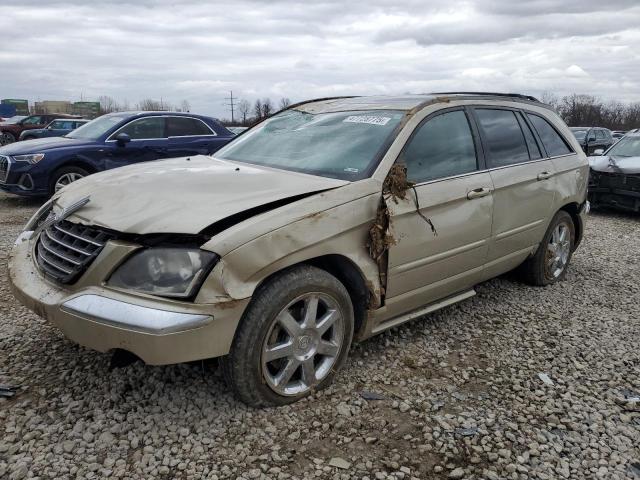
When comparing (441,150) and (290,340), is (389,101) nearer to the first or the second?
(441,150)

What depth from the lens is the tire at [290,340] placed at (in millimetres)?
2551

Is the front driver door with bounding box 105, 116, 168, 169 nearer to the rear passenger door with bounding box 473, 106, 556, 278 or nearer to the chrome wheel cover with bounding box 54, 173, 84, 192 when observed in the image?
the chrome wheel cover with bounding box 54, 173, 84, 192

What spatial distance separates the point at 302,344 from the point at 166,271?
843 millimetres

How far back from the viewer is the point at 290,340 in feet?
8.98

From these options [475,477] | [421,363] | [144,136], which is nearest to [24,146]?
[144,136]

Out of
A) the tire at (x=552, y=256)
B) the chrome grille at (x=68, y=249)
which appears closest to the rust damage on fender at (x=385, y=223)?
the chrome grille at (x=68, y=249)

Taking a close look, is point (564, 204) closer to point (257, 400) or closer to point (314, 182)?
point (314, 182)

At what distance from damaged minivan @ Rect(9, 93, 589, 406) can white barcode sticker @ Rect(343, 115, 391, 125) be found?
1 cm

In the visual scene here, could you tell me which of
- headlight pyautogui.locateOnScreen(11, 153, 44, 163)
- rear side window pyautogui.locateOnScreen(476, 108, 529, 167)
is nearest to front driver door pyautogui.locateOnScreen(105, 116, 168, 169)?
headlight pyautogui.locateOnScreen(11, 153, 44, 163)

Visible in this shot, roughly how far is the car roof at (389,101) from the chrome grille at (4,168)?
573 cm

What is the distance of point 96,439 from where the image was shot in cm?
250

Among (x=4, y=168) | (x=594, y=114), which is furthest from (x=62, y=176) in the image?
(x=594, y=114)

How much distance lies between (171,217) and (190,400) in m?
1.04

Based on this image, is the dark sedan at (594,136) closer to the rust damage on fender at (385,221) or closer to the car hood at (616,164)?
the car hood at (616,164)
